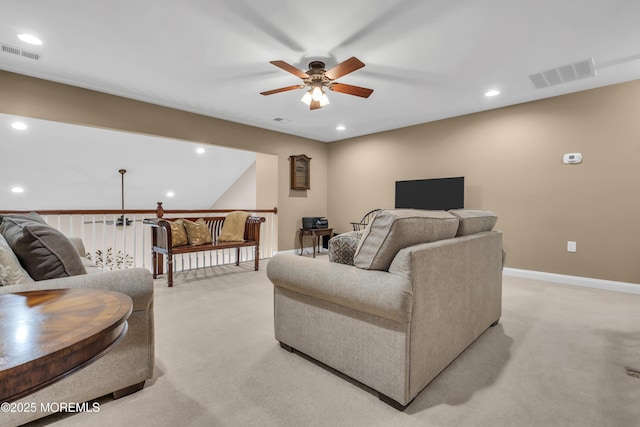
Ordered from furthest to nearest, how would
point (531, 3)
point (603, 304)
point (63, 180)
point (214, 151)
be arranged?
point (214, 151) < point (63, 180) < point (603, 304) < point (531, 3)

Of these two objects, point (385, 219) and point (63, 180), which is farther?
point (63, 180)

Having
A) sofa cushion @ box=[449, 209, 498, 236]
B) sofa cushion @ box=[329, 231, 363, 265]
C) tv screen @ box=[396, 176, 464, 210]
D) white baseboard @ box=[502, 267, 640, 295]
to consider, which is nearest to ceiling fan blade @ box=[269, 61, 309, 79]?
sofa cushion @ box=[329, 231, 363, 265]

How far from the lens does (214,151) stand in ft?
19.6

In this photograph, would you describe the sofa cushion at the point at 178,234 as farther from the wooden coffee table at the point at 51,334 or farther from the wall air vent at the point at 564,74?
the wall air vent at the point at 564,74

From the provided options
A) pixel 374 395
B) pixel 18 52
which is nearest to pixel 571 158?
pixel 374 395

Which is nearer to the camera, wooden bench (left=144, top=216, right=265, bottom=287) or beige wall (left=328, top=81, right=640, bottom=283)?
beige wall (left=328, top=81, right=640, bottom=283)

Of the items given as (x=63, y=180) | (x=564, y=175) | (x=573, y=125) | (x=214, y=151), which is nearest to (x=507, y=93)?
(x=573, y=125)

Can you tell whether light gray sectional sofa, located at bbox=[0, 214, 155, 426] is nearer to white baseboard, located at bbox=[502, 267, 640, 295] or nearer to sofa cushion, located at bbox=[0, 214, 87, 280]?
sofa cushion, located at bbox=[0, 214, 87, 280]

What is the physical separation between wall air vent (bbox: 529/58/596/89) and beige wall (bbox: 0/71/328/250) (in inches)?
151

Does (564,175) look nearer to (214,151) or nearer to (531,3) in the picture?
(531,3)

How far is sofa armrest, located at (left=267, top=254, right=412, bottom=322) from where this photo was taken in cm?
134

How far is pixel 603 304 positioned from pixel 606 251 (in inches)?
34.7

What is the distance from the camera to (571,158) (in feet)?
12.1

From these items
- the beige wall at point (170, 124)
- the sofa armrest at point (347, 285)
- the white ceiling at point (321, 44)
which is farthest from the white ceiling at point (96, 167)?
the sofa armrest at point (347, 285)
